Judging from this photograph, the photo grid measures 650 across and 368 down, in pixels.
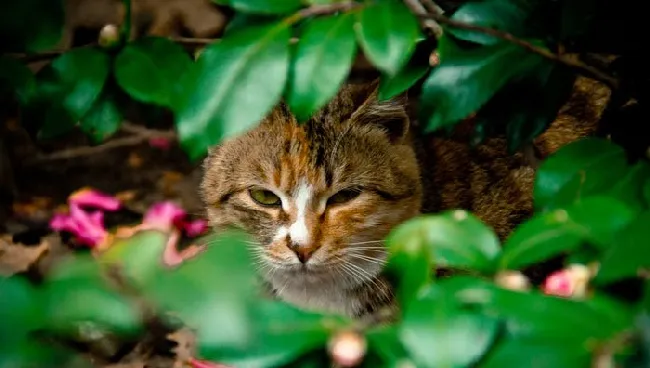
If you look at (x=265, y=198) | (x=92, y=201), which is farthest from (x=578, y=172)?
(x=92, y=201)

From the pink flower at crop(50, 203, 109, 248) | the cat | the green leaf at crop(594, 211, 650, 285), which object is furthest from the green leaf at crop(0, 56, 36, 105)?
the pink flower at crop(50, 203, 109, 248)

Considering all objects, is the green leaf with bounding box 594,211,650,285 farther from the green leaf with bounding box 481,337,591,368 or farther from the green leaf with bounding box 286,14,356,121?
the green leaf with bounding box 286,14,356,121

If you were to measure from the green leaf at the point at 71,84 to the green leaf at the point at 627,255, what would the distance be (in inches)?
33.9

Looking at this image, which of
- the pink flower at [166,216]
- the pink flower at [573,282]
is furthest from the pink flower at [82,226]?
the pink flower at [573,282]

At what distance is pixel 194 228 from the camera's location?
103 inches

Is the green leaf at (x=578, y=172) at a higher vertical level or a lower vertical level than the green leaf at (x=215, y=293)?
higher

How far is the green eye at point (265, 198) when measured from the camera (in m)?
1.95

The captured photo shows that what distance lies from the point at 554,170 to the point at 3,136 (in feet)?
8.11

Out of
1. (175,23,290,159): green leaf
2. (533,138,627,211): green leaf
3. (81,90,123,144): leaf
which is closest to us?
(175,23,290,159): green leaf

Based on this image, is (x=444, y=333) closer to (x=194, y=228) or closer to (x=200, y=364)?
(x=200, y=364)

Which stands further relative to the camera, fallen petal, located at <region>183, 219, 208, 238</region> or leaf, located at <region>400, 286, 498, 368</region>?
fallen petal, located at <region>183, 219, 208, 238</region>

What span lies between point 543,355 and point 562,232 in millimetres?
182

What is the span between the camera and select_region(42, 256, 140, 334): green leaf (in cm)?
74

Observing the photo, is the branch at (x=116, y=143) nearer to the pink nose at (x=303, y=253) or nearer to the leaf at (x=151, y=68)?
the pink nose at (x=303, y=253)
